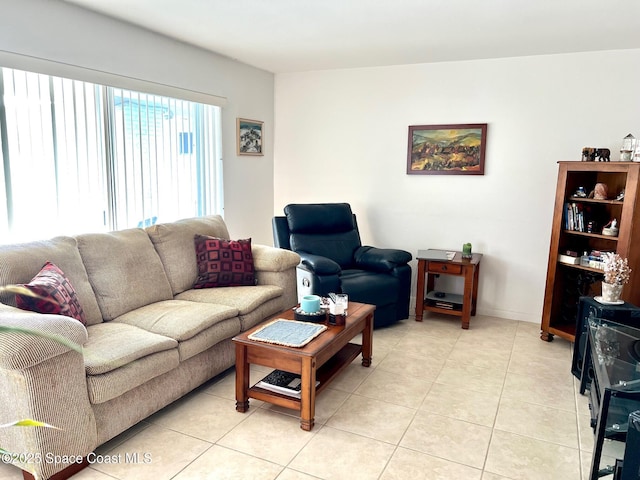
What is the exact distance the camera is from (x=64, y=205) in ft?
10.2

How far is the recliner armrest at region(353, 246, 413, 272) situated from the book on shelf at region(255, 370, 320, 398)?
1620 millimetres

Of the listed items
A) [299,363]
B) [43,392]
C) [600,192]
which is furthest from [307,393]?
[600,192]

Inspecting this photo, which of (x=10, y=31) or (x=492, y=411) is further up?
(x=10, y=31)

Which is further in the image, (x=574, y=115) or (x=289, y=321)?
(x=574, y=115)

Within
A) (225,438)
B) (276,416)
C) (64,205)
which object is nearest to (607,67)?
(276,416)

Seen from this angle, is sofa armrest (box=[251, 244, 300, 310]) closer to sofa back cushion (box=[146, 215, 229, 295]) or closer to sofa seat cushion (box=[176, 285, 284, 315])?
sofa seat cushion (box=[176, 285, 284, 315])

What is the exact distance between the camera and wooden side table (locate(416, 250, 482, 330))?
13.2ft

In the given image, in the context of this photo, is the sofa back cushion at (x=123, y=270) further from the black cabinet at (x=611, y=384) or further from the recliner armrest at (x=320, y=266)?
the black cabinet at (x=611, y=384)

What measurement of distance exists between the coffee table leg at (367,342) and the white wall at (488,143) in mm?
1650

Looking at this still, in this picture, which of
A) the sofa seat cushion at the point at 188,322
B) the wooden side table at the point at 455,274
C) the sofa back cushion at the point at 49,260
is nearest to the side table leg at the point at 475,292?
the wooden side table at the point at 455,274

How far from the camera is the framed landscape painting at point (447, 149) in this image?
4309 millimetres

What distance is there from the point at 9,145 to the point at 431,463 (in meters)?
2.90

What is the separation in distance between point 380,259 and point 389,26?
189 cm

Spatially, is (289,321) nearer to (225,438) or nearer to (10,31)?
(225,438)
